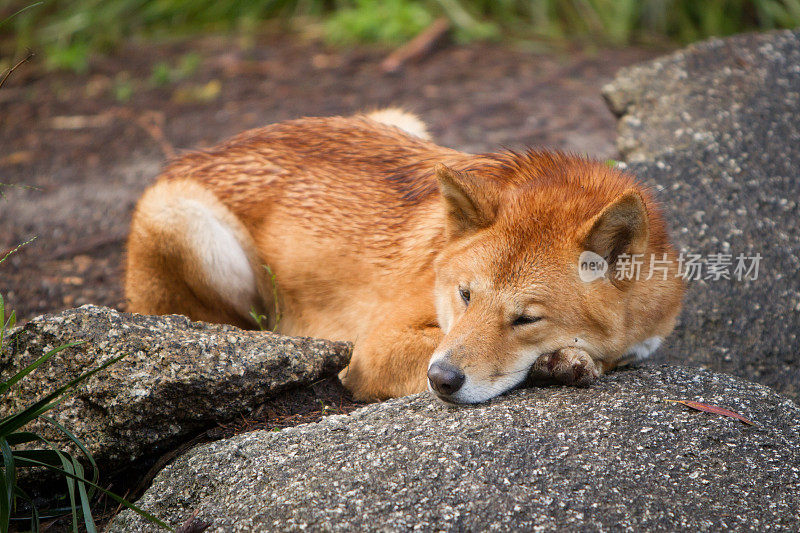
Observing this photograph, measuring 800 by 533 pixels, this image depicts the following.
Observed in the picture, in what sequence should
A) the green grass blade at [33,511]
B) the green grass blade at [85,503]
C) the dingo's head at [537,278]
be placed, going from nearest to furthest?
the green grass blade at [85,503] → the green grass blade at [33,511] → the dingo's head at [537,278]

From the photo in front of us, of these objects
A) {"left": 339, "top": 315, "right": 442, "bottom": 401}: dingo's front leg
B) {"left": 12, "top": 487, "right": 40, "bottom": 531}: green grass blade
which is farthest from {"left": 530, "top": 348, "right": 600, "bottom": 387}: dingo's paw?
{"left": 12, "top": 487, "right": 40, "bottom": 531}: green grass blade

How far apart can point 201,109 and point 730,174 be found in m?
6.26

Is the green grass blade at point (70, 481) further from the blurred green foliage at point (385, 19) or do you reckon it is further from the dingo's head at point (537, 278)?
the blurred green foliage at point (385, 19)

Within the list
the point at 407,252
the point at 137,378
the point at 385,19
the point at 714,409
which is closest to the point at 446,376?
the point at 407,252

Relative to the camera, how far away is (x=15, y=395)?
3.16 m

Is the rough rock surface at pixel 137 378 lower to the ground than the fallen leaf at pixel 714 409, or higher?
higher

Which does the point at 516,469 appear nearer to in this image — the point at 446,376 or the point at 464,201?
the point at 446,376

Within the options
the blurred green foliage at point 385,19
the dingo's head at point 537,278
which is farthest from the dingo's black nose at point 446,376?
the blurred green foliage at point 385,19

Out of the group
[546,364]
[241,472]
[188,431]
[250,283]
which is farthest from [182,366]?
[546,364]

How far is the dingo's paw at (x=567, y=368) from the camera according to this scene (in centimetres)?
319

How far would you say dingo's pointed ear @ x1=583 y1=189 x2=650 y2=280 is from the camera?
2982 millimetres

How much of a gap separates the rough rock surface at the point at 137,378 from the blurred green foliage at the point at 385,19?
7113 millimetres

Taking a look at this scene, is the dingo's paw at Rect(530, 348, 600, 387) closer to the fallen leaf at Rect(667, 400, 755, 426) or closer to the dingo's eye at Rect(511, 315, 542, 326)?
the dingo's eye at Rect(511, 315, 542, 326)

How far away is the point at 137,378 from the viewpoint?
3.12 meters
